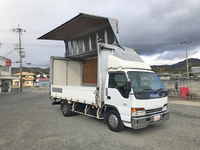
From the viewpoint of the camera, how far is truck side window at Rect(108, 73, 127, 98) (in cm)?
465

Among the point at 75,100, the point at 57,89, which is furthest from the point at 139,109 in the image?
the point at 57,89

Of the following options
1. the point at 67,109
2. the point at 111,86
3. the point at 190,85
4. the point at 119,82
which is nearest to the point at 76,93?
the point at 67,109

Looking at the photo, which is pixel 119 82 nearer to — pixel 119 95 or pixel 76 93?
pixel 119 95

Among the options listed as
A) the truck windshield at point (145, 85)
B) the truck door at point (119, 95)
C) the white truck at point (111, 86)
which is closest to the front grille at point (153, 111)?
the white truck at point (111, 86)

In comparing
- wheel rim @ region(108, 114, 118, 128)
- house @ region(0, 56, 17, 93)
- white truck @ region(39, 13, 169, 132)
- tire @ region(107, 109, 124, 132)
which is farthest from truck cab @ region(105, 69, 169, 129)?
house @ region(0, 56, 17, 93)

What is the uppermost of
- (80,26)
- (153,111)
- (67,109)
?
(80,26)

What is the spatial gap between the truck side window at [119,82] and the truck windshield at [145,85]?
0.84 feet

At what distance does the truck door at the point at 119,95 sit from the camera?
450cm

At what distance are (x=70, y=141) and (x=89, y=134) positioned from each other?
2.52ft

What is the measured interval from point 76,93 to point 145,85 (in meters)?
3.00

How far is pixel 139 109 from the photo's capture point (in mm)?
4363

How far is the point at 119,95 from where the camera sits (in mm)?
4766

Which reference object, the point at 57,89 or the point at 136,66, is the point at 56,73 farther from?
the point at 136,66

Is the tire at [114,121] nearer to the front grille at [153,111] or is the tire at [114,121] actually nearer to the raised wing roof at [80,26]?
the front grille at [153,111]
